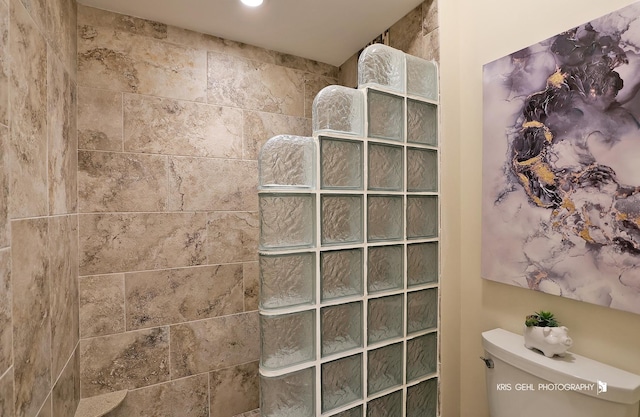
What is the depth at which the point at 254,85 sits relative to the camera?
1690 mm

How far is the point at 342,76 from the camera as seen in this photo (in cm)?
196

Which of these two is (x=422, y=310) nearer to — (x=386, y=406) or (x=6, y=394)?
(x=386, y=406)

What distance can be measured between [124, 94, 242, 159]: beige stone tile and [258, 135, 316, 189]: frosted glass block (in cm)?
68

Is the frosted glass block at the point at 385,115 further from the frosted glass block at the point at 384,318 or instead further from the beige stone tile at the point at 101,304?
the beige stone tile at the point at 101,304

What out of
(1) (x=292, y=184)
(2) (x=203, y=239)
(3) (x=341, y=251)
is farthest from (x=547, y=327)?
(2) (x=203, y=239)

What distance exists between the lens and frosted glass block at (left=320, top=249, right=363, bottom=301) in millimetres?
1121

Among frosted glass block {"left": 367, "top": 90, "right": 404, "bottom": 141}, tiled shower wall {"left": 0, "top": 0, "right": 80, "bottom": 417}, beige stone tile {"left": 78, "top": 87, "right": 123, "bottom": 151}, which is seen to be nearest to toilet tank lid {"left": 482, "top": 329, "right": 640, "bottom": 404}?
frosted glass block {"left": 367, "top": 90, "right": 404, "bottom": 141}

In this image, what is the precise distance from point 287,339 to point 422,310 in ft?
2.10

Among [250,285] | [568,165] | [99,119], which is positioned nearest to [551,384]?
[568,165]

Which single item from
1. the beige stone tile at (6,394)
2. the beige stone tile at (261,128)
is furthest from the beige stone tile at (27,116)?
the beige stone tile at (261,128)

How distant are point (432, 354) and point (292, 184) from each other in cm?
103

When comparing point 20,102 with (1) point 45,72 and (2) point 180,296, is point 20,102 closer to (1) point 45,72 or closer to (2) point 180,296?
(1) point 45,72

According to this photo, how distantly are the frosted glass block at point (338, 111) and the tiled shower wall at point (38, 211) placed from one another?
0.85m

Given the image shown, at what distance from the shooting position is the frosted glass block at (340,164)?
3.63 ft
